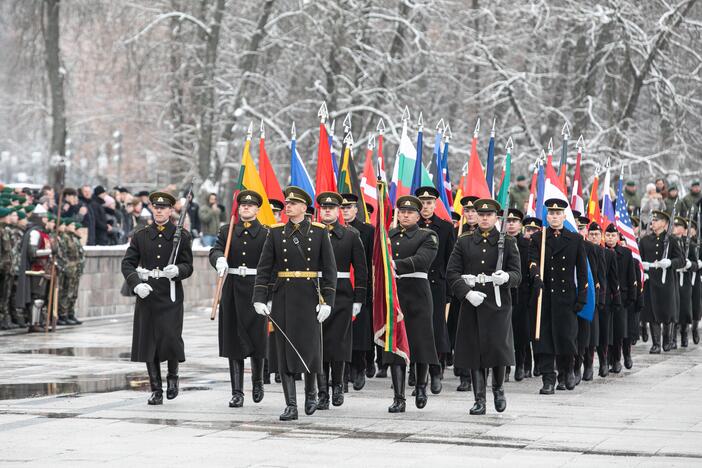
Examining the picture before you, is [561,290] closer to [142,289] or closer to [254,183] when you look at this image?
[254,183]

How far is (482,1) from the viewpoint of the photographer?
1510 inches

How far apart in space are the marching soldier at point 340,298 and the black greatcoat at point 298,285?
0.55 meters

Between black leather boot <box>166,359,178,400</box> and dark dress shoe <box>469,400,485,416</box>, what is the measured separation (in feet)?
9.10

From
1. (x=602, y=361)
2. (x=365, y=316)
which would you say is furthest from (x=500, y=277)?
(x=602, y=361)

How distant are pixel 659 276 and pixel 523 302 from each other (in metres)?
6.02

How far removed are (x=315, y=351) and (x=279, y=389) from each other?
269 cm

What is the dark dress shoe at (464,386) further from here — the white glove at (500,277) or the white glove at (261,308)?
the white glove at (261,308)

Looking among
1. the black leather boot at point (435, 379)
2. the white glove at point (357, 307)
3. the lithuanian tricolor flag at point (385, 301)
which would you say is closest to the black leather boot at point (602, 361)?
the black leather boot at point (435, 379)

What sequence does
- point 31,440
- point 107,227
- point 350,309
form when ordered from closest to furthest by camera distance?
point 31,440, point 350,309, point 107,227

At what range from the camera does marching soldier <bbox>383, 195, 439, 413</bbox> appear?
13.4m

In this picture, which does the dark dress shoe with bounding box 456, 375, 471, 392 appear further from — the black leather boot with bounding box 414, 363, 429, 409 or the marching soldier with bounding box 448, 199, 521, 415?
the marching soldier with bounding box 448, 199, 521, 415

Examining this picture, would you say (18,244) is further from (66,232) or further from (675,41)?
(675,41)

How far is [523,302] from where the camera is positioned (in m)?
16.5

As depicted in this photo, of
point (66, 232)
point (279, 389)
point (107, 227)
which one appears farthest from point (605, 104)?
point (279, 389)
